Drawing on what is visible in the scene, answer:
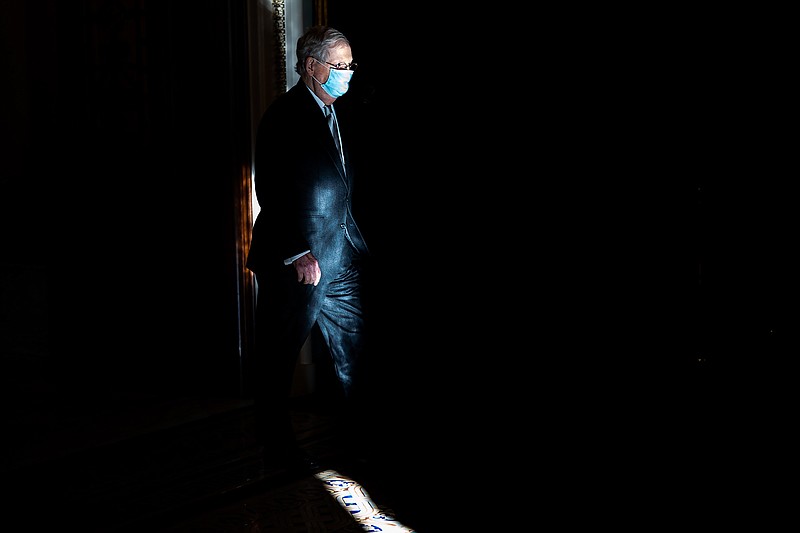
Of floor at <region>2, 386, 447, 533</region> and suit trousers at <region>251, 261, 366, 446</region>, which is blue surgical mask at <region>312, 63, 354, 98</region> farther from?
floor at <region>2, 386, 447, 533</region>

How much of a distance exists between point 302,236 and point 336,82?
540mm

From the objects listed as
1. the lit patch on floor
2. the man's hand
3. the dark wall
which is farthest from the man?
the dark wall

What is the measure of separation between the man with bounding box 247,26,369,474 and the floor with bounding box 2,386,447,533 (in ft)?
0.69

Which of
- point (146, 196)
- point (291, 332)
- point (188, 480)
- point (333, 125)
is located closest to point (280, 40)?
point (333, 125)

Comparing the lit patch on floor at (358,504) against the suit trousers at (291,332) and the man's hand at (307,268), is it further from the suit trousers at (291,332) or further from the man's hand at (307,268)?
the man's hand at (307,268)

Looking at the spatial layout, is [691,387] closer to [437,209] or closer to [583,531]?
[583,531]

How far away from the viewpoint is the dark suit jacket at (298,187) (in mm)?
2834

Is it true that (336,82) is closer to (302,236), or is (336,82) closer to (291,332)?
(302,236)

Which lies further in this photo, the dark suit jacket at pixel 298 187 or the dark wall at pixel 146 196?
the dark wall at pixel 146 196

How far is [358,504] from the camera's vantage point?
2584mm

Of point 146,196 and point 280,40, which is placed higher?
point 280,40

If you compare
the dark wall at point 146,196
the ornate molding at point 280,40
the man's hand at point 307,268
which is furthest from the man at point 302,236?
the dark wall at point 146,196

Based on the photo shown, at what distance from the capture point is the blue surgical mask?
292 centimetres

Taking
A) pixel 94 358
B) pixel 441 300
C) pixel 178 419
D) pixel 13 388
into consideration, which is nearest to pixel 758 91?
pixel 441 300
